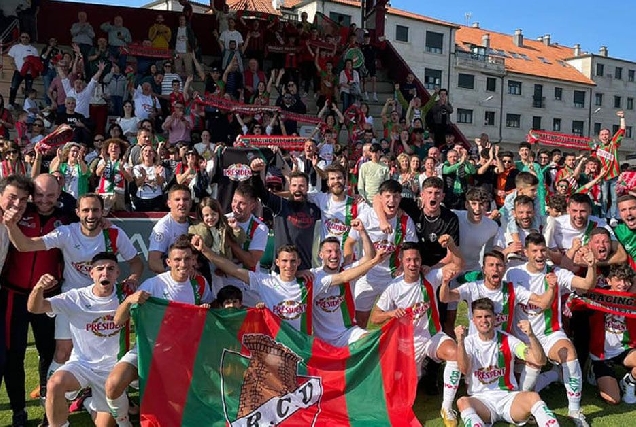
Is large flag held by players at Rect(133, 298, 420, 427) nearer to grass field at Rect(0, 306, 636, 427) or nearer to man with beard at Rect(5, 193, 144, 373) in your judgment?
grass field at Rect(0, 306, 636, 427)

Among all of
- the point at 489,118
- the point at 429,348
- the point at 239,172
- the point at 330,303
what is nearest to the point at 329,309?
the point at 330,303

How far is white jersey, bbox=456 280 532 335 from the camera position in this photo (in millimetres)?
5785

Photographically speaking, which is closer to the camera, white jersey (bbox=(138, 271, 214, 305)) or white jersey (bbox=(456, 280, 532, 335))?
white jersey (bbox=(138, 271, 214, 305))

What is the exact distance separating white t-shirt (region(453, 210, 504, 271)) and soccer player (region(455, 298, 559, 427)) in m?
1.29

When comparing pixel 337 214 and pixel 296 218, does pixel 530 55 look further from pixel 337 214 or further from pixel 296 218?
pixel 296 218

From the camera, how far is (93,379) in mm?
4785

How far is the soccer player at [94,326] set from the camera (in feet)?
15.7

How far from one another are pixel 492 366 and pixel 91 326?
3.14 metres

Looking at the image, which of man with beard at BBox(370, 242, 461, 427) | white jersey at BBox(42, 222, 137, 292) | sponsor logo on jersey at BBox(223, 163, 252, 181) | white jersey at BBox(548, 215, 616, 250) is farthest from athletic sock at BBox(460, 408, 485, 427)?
sponsor logo on jersey at BBox(223, 163, 252, 181)

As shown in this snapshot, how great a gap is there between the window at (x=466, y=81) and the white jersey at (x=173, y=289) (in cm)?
5639

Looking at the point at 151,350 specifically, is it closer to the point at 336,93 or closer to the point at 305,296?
the point at 305,296

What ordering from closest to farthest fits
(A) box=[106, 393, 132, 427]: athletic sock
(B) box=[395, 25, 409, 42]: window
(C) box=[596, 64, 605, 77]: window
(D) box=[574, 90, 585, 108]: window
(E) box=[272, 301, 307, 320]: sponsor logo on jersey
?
(A) box=[106, 393, 132, 427]: athletic sock → (E) box=[272, 301, 307, 320]: sponsor logo on jersey → (B) box=[395, 25, 409, 42]: window → (D) box=[574, 90, 585, 108]: window → (C) box=[596, 64, 605, 77]: window

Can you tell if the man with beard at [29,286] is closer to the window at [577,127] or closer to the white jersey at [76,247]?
the white jersey at [76,247]

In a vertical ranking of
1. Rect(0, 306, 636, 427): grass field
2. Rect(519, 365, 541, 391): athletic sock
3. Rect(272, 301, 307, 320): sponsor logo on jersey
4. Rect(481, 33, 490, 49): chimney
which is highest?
Rect(481, 33, 490, 49): chimney
